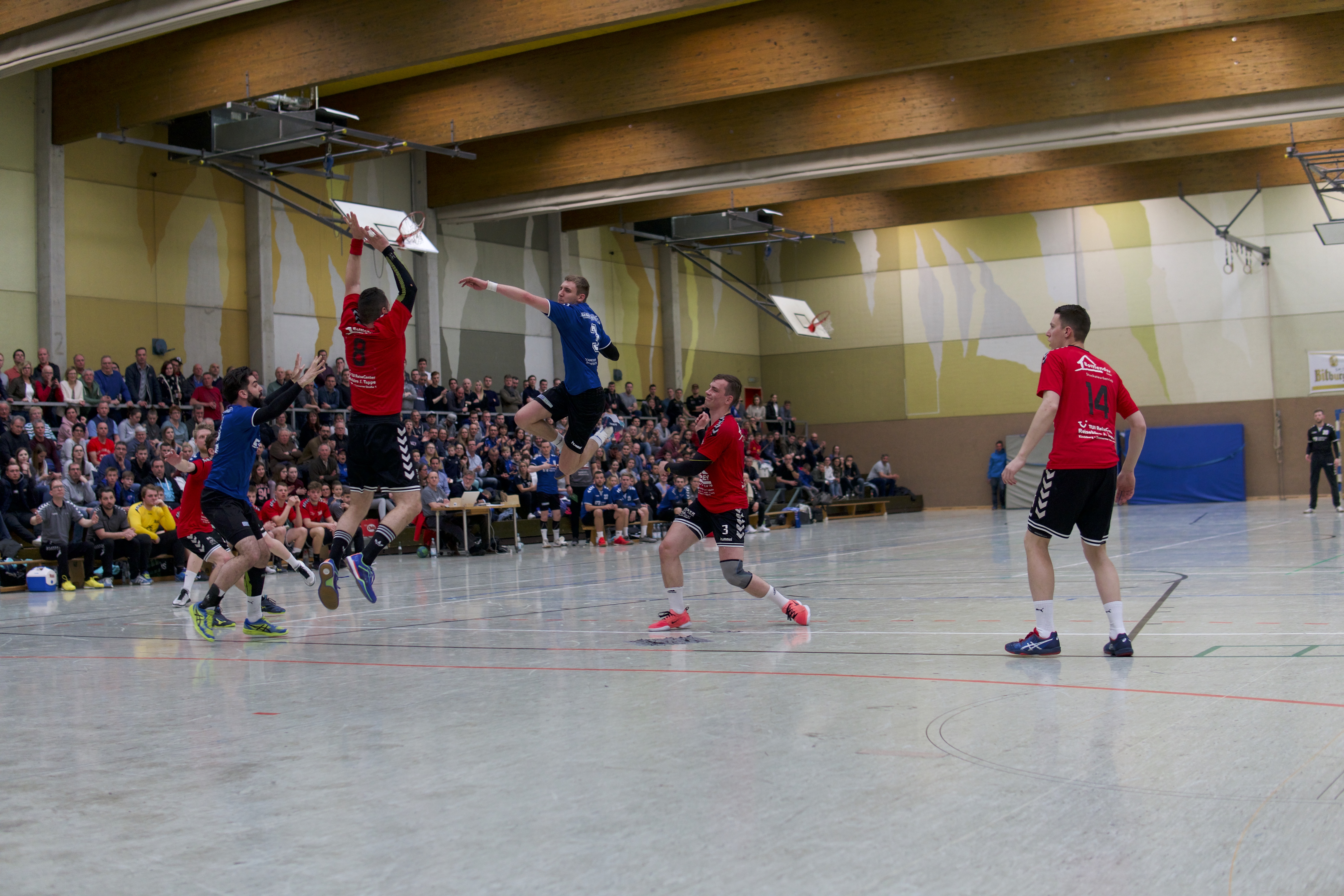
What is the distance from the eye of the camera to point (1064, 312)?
655 centimetres

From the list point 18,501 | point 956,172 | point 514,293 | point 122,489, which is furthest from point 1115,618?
point 956,172

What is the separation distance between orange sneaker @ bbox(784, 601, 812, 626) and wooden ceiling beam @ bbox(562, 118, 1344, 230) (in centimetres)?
1747

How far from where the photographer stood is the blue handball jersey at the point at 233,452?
327 inches

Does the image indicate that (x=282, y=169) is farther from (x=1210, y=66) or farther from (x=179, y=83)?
(x=1210, y=66)

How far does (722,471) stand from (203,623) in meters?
3.87

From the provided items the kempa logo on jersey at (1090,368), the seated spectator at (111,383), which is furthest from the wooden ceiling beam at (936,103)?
the kempa logo on jersey at (1090,368)

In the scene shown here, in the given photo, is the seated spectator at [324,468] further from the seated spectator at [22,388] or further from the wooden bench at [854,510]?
the wooden bench at [854,510]

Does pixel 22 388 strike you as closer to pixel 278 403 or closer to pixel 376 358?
pixel 376 358

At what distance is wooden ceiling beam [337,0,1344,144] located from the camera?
17062 millimetres

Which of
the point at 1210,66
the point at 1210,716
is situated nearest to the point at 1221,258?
the point at 1210,66

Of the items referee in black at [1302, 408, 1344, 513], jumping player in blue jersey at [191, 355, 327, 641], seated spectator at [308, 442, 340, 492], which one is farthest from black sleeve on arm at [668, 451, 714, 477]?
referee in black at [1302, 408, 1344, 513]

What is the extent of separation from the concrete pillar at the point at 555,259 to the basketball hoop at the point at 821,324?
25.8ft

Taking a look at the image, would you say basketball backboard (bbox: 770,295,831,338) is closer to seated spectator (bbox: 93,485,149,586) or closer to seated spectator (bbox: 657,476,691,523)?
seated spectator (bbox: 657,476,691,523)

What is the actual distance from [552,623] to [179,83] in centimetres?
1426
